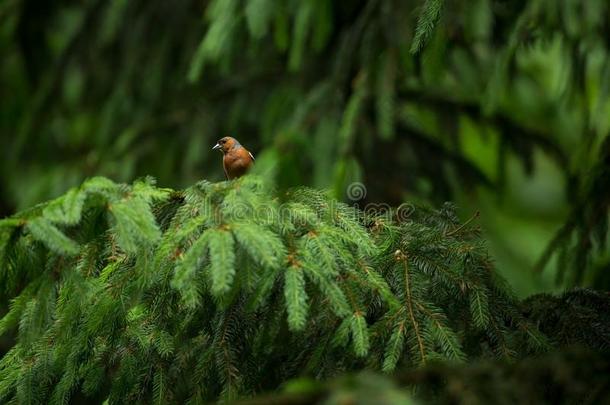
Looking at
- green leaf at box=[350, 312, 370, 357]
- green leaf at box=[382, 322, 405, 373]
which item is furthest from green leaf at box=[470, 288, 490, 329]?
green leaf at box=[350, 312, 370, 357]

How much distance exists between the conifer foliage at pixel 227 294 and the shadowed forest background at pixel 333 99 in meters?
0.86

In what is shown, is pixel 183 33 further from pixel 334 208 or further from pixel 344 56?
pixel 334 208

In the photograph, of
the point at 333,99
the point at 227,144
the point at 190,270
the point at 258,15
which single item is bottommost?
the point at 190,270

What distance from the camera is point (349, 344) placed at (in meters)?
2.37

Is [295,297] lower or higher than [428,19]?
lower

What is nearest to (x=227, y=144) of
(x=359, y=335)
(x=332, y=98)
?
(x=332, y=98)

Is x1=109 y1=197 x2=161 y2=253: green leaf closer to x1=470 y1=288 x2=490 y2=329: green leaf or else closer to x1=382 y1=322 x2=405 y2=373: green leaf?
x1=382 y1=322 x2=405 y2=373: green leaf

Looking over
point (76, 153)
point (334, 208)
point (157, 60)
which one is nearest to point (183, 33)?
point (157, 60)

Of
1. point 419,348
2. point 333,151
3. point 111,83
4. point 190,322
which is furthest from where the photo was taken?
point 111,83

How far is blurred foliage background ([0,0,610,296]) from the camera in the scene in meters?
3.67

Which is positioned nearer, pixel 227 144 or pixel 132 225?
pixel 132 225

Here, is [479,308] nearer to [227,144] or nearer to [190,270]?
[190,270]

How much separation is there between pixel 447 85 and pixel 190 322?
358cm

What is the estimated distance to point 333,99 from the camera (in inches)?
182
